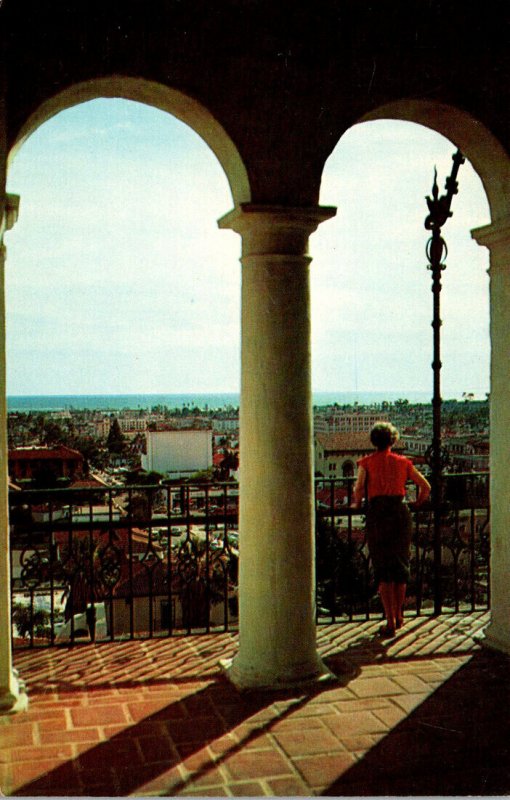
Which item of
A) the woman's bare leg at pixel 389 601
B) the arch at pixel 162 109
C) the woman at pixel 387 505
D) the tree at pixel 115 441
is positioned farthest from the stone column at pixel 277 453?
the tree at pixel 115 441

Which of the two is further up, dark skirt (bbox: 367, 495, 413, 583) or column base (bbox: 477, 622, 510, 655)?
dark skirt (bbox: 367, 495, 413, 583)

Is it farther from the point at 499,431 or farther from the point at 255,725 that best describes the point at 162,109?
the point at 255,725

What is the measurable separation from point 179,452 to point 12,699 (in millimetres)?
2293

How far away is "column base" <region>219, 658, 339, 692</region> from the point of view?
5.43 m

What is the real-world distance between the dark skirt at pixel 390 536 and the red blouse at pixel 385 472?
2.4 inches

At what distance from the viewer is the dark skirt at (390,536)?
258 inches

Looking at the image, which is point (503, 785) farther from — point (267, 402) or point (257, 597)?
Answer: point (267, 402)

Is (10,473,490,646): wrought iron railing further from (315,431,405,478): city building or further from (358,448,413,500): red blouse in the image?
(358,448,413,500): red blouse

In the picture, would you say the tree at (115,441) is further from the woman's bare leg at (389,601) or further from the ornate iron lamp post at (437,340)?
the ornate iron lamp post at (437,340)

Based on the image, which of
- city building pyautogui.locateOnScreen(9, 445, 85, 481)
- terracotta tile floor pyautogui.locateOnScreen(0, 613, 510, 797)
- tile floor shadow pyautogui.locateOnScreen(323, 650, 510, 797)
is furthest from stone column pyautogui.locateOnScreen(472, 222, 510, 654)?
city building pyautogui.locateOnScreen(9, 445, 85, 481)

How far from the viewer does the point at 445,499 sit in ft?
25.1

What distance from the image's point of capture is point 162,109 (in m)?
5.59

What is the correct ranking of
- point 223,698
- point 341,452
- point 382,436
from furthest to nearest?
Answer: point 341,452
point 382,436
point 223,698

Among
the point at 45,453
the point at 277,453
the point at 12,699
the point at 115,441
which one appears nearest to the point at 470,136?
the point at 277,453
